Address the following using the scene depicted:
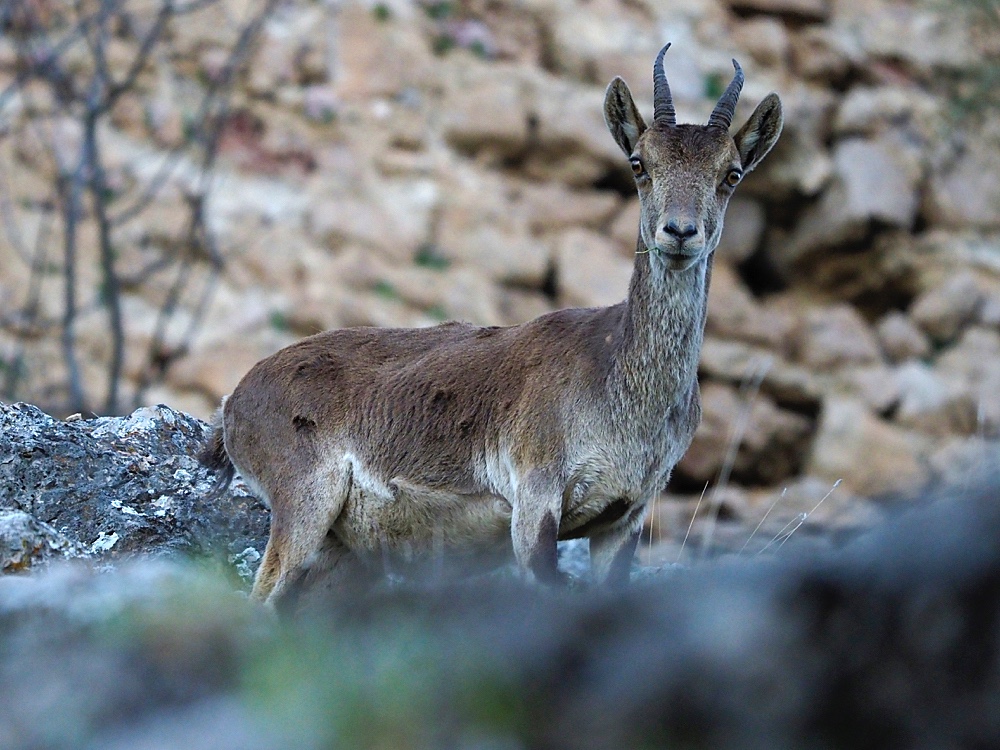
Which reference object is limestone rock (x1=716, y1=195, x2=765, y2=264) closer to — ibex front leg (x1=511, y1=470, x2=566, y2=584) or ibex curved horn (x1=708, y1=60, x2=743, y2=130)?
→ ibex curved horn (x1=708, y1=60, x2=743, y2=130)

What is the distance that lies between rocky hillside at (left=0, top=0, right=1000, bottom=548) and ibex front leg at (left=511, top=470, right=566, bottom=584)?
1112 cm

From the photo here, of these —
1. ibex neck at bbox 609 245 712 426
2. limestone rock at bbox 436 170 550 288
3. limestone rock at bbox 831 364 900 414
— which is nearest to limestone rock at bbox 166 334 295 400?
limestone rock at bbox 436 170 550 288

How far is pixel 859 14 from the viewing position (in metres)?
21.9

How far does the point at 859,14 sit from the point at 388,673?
837 inches

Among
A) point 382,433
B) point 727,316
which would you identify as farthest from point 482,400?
point 727,316

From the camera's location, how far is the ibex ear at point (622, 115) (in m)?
6.81

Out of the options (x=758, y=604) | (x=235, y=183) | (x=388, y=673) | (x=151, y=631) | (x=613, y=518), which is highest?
(x=758, y=604)

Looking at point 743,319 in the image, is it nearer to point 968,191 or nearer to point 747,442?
point 747,442

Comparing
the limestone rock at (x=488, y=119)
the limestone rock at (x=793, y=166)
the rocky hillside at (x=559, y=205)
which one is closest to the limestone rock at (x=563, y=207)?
the rocky hillside at (x=559, y=205)

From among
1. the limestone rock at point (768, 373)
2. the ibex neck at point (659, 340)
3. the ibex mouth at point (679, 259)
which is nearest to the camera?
the ibex mouth at point (679, 259)

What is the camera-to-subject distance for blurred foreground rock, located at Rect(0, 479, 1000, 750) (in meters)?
2.29

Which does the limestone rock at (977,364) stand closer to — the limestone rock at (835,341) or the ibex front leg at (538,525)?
the limestone rock at (835,341)

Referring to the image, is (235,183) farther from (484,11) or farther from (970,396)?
(970,396)

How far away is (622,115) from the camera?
6906 mm
